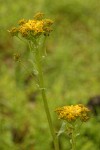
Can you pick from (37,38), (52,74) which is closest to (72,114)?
(37,38)

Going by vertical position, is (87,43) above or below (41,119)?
above

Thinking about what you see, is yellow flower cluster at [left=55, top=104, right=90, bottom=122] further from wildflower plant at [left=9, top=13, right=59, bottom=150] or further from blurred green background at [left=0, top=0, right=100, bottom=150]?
blurred green background at [left=0, top=0, right=100, bottom=150]

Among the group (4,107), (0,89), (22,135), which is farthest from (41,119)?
(0,89)

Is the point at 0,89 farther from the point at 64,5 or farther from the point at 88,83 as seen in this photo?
the point at 64,5

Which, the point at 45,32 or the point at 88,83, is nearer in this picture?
the point at 45,32

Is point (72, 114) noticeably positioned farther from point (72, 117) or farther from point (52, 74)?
point (52, 74)

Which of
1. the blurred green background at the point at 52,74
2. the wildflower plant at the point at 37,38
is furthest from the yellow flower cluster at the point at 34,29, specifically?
the blurred green background at the point at 52,74

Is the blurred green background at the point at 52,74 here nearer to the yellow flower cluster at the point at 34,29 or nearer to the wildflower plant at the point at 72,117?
the yellow flower cluster at the point at 34,29

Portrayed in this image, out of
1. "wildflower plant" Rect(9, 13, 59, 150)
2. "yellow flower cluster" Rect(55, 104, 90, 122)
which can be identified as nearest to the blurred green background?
"wildflower plant" Rect(9, 13, 59, 150)
